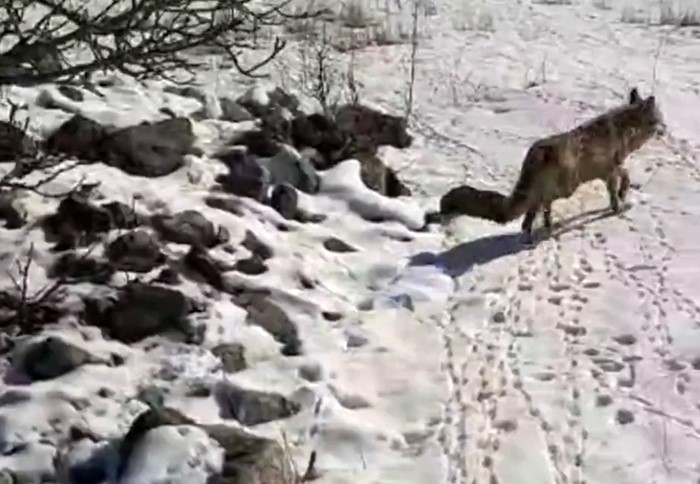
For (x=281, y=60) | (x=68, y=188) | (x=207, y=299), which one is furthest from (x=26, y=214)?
(x=281, y=60)

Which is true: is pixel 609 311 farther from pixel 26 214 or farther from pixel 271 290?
pixel 26 214

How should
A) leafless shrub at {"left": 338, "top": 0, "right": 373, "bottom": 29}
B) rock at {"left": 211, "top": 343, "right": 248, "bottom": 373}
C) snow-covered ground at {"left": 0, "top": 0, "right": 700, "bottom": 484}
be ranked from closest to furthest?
snow-covered ground at {"left": 0, "top": 0, "right": 700, "bottom": 484}, rock at {"left": 211, "top": 343, "right": 248, "bottom": 373}, leafless shrub at {"left": 338, "top": 0, "right": 373, "bottom": 29}

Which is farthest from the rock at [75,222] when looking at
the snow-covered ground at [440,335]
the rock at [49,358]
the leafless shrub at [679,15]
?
the leafless shrub at [679,15]

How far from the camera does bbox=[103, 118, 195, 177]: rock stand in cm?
767

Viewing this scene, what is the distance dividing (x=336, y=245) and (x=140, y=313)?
5.45 feet

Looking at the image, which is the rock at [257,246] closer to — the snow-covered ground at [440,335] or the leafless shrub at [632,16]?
the snow-covered ground at [440,335]

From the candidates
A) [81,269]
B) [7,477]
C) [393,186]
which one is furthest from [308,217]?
[7,477]

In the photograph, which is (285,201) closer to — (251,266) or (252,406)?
→ (251,266)

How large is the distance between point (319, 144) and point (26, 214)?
97.6 inches

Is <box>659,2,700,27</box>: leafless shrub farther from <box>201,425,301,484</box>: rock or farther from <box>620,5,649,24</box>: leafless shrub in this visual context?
<box>201,425,301,484</box>: rock

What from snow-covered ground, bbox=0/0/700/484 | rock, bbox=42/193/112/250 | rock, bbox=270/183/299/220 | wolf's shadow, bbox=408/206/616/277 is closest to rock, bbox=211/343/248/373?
snow-covered ground, bbox=0/0/700/484

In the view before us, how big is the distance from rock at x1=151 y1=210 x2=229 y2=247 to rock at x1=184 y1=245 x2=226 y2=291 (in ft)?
0.71

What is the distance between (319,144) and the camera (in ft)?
28.7

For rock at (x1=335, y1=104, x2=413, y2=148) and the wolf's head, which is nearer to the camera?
the wolf's head
